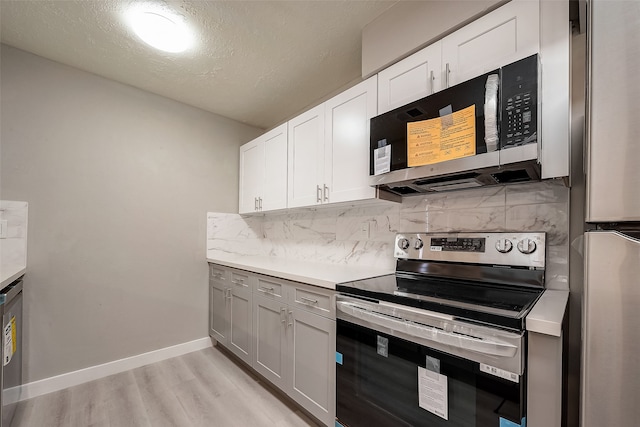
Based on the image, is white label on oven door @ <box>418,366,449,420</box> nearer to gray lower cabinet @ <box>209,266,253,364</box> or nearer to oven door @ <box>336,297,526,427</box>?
oven door @ <box>336,297,526,427</box>

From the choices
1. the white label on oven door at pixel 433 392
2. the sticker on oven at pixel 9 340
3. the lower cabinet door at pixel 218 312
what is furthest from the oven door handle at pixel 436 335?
the sticker on oven at pixel 9 340

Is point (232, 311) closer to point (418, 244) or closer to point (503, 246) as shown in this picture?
point (418, 244)

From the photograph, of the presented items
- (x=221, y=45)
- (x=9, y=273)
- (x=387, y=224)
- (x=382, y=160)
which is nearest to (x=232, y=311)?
(x=9, y=273)

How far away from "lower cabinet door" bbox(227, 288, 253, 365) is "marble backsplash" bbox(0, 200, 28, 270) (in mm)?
1494

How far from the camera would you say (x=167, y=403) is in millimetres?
1923

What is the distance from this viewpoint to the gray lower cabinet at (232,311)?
223 cm

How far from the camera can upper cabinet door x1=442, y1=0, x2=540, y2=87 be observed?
114 cm

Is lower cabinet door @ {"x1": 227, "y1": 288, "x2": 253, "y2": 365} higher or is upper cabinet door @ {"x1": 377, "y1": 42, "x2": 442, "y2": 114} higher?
upper cabinet door @ {"x1": 377, "y1": 42, "x2": 442, "y2": 114}

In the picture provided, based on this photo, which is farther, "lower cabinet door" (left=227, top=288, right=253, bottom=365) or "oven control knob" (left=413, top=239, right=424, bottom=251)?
"lower cabinet door" (left=227, top=288, right=253, bottom=365)

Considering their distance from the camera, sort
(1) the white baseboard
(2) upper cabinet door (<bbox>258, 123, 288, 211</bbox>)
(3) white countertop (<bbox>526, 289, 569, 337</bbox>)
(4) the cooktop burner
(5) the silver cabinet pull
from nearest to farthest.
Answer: (3) white countertop (<bbox>526, 289, 569, 337</bbox>) → (4) the cooktop burner → (5) the silver cabinet pull → (1) the white baseboard → (2) upper cabinet door (<bbox>258, 123, 288, 211</bbox>)

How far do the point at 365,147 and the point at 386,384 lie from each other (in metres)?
1.28

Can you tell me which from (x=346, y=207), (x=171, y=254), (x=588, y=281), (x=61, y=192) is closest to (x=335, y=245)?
(x=346, y=207)

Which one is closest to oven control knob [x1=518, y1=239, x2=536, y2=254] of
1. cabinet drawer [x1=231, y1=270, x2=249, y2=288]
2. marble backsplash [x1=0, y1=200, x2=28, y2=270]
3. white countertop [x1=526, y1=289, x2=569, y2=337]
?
white countertop [x1=526, y1=289, x2=569, y2=337]

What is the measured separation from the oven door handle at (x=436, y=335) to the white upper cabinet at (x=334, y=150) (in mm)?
728
